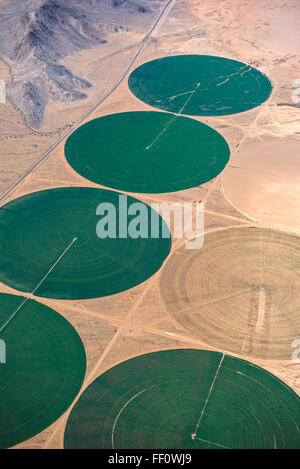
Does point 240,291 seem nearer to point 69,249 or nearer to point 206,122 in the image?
point 69,249

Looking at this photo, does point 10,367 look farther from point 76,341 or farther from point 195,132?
point 195,132

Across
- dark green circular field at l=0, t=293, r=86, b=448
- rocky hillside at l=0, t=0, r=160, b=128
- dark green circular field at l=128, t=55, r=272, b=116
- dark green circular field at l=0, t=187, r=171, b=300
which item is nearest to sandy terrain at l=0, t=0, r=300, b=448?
dark green circular field at l=0, t=293, r=86, b=448

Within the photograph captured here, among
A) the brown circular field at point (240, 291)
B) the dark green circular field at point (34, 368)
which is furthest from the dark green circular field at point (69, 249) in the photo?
the brown circular field at point (240, 291)

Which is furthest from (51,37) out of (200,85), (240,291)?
(240,291)

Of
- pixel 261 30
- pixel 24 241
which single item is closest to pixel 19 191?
pixel 24 241

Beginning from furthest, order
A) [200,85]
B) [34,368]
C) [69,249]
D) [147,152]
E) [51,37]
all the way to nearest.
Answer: [51,37] < [200,85] < [147,152] < [69,249] < [34,368]

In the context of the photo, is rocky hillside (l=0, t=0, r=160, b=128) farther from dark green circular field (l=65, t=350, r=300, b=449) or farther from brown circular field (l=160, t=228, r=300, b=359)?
dark green circular field (l=65, t=350, r=300, b=449)

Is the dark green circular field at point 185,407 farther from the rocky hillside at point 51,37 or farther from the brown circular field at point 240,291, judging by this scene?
the rocky hillside at point 51,37
